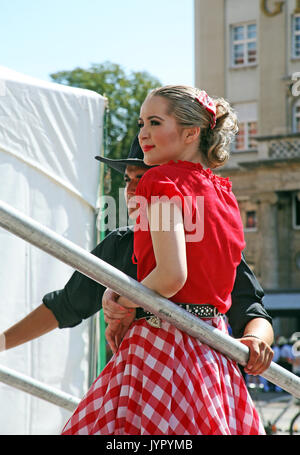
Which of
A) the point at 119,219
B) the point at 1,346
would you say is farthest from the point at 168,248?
the point at 119,219

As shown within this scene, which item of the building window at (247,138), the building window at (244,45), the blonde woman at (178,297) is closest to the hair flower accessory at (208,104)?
the blonde woman at (178,297)

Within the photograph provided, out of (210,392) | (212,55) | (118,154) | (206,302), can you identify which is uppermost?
(212,55)

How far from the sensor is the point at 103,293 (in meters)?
2.70

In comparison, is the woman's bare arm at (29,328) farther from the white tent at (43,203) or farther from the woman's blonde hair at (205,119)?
the white tent at (43,203)

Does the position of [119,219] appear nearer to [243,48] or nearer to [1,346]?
[1,346]

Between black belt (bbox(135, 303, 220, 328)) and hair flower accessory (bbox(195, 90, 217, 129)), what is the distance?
481 mm

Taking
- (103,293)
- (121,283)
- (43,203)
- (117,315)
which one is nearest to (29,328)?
(103,293)

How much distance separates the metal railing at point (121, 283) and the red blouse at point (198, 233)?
13cm

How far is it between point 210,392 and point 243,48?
2903 centimetres

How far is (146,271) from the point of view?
196 cm

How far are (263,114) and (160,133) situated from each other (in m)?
27.5

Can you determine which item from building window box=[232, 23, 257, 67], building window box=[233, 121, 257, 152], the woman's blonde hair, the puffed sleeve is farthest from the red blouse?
building window box=[232, 23, 257, 67]

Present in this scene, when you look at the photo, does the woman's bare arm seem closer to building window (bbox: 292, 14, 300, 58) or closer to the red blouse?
the red blouse
